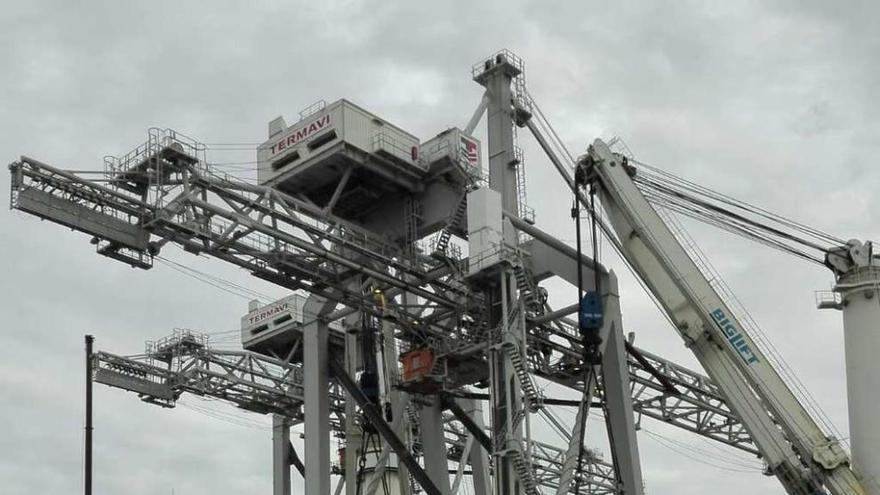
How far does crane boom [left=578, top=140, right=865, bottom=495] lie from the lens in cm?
3753

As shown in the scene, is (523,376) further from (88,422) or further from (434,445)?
(88,422)

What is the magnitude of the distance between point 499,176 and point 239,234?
9.17 meters

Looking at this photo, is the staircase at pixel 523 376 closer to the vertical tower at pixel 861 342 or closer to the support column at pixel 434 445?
the support column at pixel 434 445

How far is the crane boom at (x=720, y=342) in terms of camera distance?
123 ft

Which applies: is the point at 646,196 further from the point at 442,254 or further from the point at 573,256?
the point at 442,254

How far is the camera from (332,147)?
127ft

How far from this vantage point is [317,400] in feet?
138

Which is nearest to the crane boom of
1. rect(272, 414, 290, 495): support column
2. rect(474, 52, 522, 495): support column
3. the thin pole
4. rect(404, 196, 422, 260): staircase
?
rect(474, 52, 522, 495): support column

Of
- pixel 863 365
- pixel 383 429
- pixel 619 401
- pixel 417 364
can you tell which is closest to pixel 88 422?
pixel 383 429

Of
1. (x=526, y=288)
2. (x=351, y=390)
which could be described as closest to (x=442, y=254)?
(x=526, y=288)

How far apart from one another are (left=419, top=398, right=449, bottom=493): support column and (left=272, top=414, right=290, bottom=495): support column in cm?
1288

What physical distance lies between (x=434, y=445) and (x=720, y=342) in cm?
987

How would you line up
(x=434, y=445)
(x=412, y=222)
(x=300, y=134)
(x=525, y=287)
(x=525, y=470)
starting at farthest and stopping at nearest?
1. (x=434, y=445)
2. (x=412, y=222)
3. (x=300, y=134)
4. (x=525, y=287)
5. (x=525, y=470)

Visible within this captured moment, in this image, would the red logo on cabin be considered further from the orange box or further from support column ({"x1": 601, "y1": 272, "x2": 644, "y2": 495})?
support column ({"x1": 601, "y1": 272, "x2": 644, "y2": 495})
